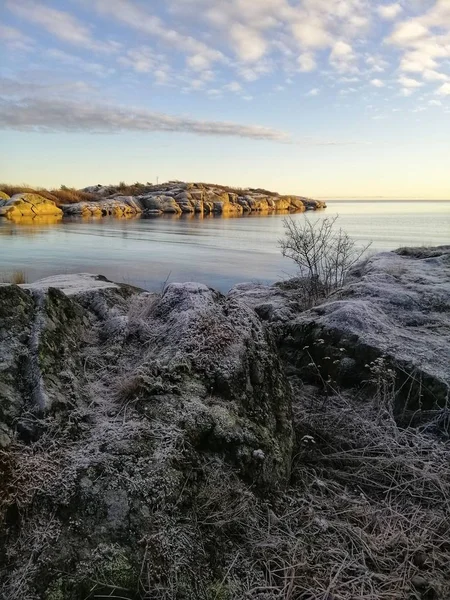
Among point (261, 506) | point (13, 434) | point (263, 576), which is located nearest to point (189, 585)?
point (263, 576)

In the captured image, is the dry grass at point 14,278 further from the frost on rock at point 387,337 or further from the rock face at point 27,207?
the rock face at point 27,207

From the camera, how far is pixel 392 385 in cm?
481

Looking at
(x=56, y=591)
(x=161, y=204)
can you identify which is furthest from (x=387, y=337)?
(x=161, y=204)

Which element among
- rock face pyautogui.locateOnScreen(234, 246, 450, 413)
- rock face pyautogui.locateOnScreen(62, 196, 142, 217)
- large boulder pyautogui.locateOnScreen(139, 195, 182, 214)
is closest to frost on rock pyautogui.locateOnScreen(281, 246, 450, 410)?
rock face pyautogui.locateOnScreen(234, 246, 450, 413)

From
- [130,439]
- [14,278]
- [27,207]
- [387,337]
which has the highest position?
[27,207]

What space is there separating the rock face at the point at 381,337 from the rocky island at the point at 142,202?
54.8m

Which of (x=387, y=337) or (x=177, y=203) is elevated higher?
(x=177, y=203)

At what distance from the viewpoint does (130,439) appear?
122 inches

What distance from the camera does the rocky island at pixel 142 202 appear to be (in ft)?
190

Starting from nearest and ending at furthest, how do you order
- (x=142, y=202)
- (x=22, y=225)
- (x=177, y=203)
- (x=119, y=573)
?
(x=119, y=573), (x=22, y=225), (x=142, y=202), (x=177, y=203)

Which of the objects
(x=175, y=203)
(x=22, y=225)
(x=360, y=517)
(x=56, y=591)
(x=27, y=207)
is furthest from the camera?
(x=175, y=203)

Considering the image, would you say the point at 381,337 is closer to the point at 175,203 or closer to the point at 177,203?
the point at 175,203

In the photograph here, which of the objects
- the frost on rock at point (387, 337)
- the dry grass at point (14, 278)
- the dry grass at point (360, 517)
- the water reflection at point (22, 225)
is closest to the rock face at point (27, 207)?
the water reflection at point (22, 225)

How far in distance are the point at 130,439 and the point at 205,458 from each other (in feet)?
1.97
